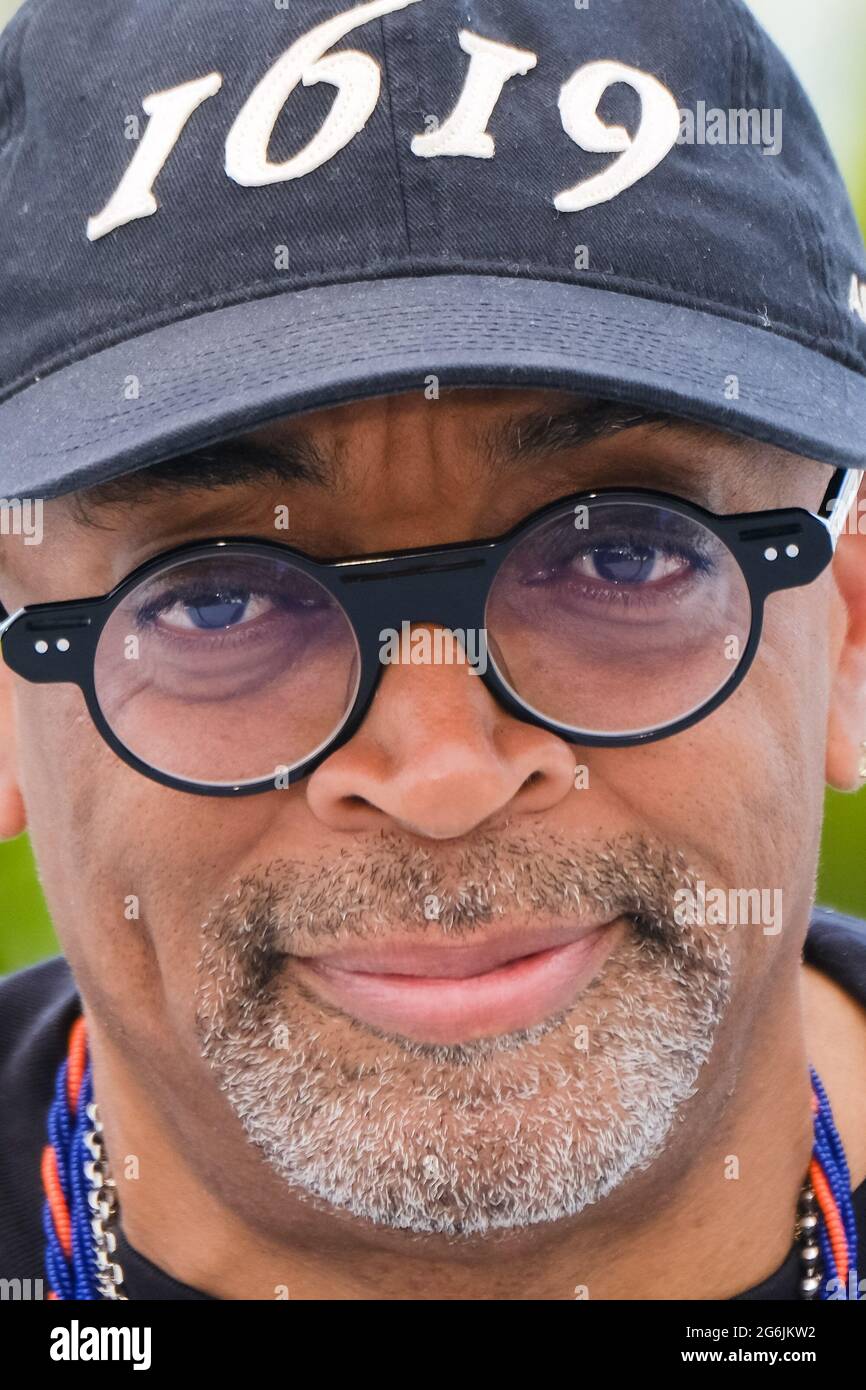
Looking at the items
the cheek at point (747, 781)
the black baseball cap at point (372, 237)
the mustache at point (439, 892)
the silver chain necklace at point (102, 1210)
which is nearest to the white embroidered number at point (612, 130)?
the black baseball cap at point (372, 237)

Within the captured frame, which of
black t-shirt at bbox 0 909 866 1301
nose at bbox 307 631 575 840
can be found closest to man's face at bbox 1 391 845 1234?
nose at bbox 307 631 575 840

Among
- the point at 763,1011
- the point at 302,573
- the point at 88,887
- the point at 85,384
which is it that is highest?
the point at 85,384

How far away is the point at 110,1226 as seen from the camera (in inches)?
58.0

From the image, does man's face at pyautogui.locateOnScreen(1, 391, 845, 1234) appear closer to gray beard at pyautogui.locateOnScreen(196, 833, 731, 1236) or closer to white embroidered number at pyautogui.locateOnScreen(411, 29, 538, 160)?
gray beard at pyautogui.locateOnScreen(196, 833, 731, 1236)

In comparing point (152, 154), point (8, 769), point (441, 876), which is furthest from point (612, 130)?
point (8, 769)

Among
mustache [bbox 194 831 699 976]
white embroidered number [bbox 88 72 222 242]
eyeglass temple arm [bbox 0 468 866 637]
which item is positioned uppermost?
white embroidered number [bbox 88 72 222 242]

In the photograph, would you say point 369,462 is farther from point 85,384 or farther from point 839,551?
point 839,551

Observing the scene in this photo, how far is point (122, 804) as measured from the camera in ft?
3.95

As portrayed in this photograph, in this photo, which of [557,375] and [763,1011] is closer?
[557,375]

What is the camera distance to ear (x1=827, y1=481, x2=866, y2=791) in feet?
4.60

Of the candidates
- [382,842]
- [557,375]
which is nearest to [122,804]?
[382,842]

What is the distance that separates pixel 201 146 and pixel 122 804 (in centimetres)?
50

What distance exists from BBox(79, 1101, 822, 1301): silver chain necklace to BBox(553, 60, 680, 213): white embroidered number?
92 centimetres

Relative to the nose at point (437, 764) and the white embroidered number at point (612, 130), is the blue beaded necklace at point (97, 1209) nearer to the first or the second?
the nose at point (437, 764)
